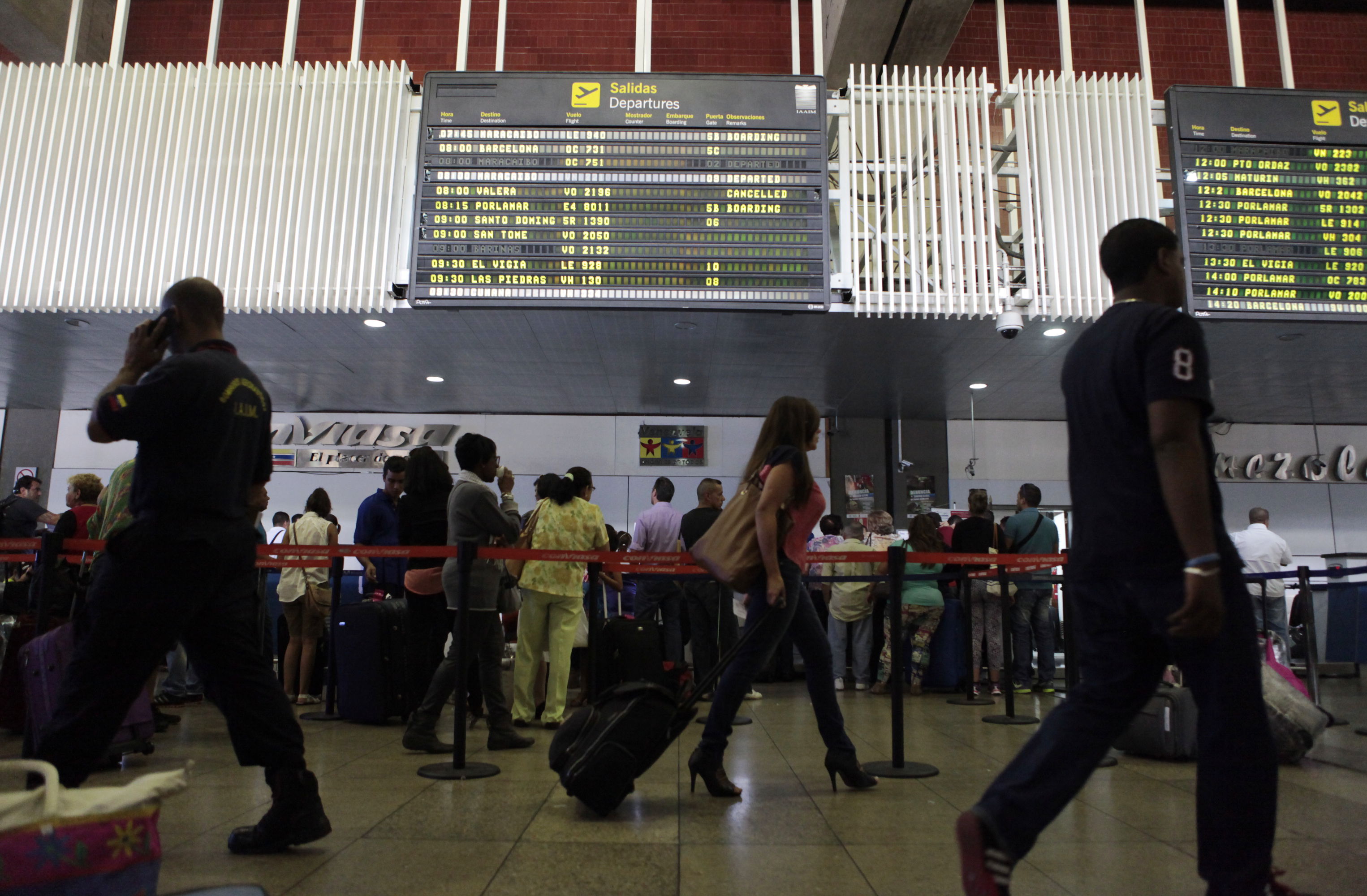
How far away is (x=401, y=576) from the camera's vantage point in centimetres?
621

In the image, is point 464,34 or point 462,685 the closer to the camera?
point 462,685

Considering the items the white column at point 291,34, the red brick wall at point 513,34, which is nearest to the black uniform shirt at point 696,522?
the white column at point 291,34

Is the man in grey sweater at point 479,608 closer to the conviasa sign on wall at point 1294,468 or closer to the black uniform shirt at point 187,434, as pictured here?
the black uniform shirt at point 187,434

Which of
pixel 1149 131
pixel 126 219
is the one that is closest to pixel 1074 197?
pixel 1149 131

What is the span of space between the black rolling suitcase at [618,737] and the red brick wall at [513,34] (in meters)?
7.95

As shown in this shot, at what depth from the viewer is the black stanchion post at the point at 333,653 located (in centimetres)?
560

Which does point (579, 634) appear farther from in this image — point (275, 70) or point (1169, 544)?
point (1169, 544)

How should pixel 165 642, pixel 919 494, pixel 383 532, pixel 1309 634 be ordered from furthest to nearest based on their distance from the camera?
pixel 919 494 → pixel 383 532 → pixel 1309 634 → pixel 165 642

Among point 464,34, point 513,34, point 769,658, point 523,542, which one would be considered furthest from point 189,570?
point 513,34

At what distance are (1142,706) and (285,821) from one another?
224 centimetres

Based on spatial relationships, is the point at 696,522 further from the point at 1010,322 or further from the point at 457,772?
the point at 457,772

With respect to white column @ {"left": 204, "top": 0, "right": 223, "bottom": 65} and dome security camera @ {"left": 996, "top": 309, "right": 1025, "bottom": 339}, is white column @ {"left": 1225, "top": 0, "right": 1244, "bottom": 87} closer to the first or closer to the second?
dome security camera @ {"left": 996, "top": 309, "right": 1025, "bottom": 339}

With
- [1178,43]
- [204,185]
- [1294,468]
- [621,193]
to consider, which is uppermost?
[1178,43]

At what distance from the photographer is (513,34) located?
31.8 feet
